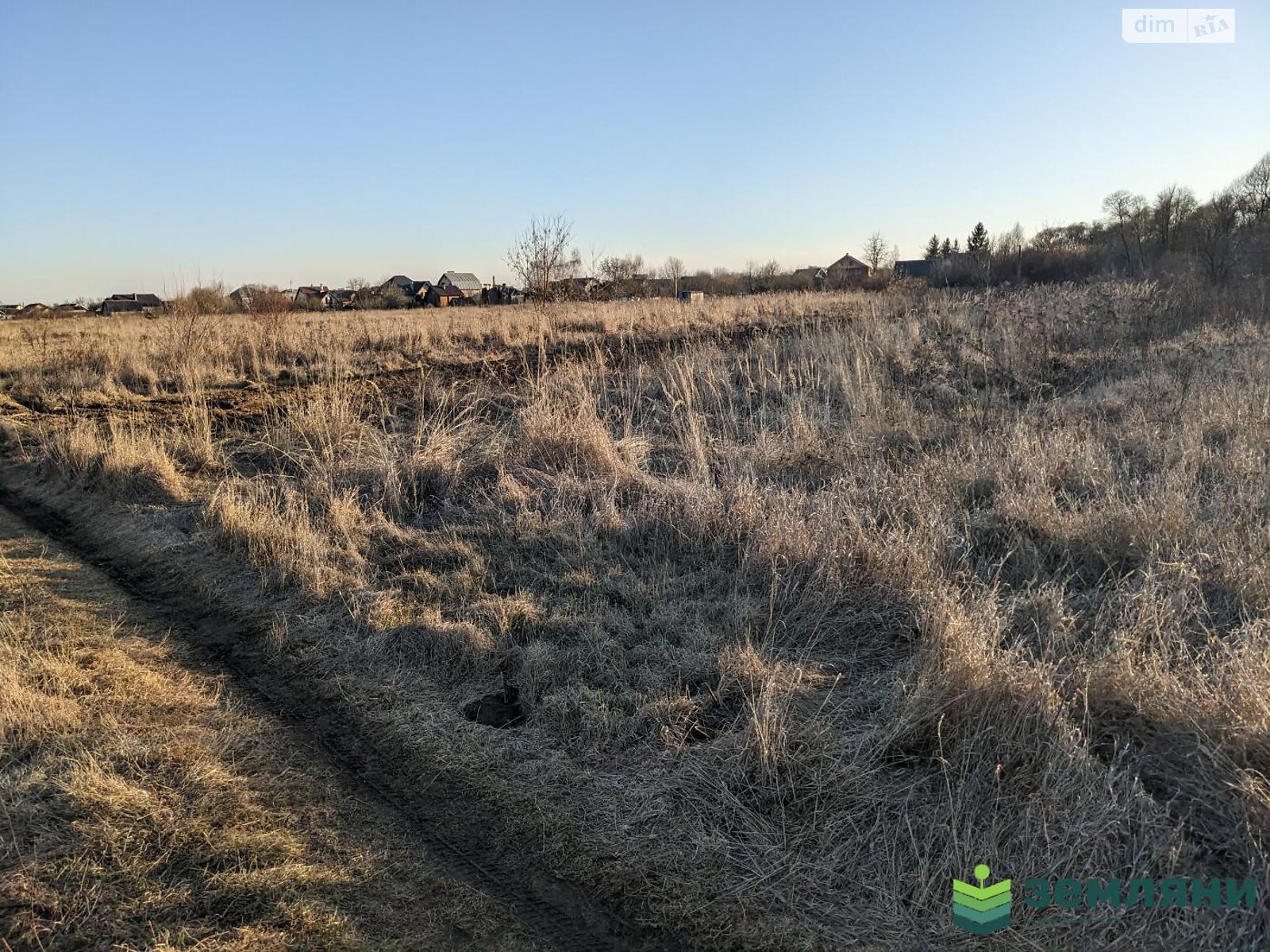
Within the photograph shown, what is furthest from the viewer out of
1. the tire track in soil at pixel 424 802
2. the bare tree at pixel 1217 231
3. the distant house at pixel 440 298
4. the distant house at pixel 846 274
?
the distant house at pixel 440 298

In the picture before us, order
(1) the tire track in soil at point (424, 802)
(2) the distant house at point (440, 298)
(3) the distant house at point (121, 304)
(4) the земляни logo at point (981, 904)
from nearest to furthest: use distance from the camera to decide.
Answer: (4) the земляни logo at point (981, 904) → (1) the tire track in soil at point (424, 802) → (3) the distant house at point (121, 304) → (2) the distant house at point (440, 298)

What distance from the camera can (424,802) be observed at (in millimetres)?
2939

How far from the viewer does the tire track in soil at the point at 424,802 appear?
2.35 m

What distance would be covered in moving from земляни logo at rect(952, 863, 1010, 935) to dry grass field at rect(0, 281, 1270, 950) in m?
0.05

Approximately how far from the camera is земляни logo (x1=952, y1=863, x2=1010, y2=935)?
7.20ft

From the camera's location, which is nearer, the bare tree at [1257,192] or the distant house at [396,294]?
the bare tree at [1257,192]

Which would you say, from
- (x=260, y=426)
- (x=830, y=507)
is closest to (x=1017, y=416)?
(x=830, y=507)

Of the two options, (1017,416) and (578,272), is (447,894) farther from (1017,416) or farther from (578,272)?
(578,272)

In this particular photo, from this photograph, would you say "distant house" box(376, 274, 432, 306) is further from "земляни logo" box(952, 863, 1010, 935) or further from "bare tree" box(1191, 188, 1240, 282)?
"земляни logo" box(952, 863, 1010, 935)

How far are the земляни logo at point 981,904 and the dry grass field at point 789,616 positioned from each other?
0.05 metres

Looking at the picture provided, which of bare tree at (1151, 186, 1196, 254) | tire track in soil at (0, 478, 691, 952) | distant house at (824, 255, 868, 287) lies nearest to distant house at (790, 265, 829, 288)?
distant house at (824, 255, 868, 287)

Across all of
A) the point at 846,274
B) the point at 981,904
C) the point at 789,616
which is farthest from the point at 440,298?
the point at 981,904

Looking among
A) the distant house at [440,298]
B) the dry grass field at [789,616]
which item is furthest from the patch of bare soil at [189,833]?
the distant house at [440,298]

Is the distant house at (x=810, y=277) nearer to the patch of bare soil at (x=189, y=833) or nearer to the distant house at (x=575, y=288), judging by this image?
the distant house at (x=575, y=288)
